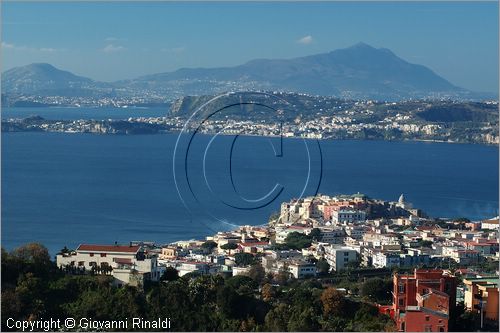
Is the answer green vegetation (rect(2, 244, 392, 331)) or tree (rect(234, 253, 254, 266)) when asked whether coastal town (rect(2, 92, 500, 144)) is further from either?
green vegetation (rect(2, 244, 392, 331))

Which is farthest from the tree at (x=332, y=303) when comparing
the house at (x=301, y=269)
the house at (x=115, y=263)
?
the house at (x=301, y=269)

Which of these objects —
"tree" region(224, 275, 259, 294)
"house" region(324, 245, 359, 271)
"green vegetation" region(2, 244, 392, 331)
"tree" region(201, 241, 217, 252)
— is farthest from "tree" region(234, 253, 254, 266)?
"green vegetation" region(2, 244, 392, 331)

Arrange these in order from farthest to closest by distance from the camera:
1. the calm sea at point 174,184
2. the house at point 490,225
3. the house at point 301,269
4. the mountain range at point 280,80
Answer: the mountain range at point 280,80
the calm sea at point 174,184
the house at point 490,225
the house at point 301,269

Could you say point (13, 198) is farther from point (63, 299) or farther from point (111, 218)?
point (63, 299)

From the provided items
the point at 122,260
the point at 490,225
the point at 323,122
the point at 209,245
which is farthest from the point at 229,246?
the point at 323,122

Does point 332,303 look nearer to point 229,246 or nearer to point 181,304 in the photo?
point 181,304

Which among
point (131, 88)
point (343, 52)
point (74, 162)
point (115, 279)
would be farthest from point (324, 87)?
point (115, 279)

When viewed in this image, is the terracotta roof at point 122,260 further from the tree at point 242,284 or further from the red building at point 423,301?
the red building at point 423,301
